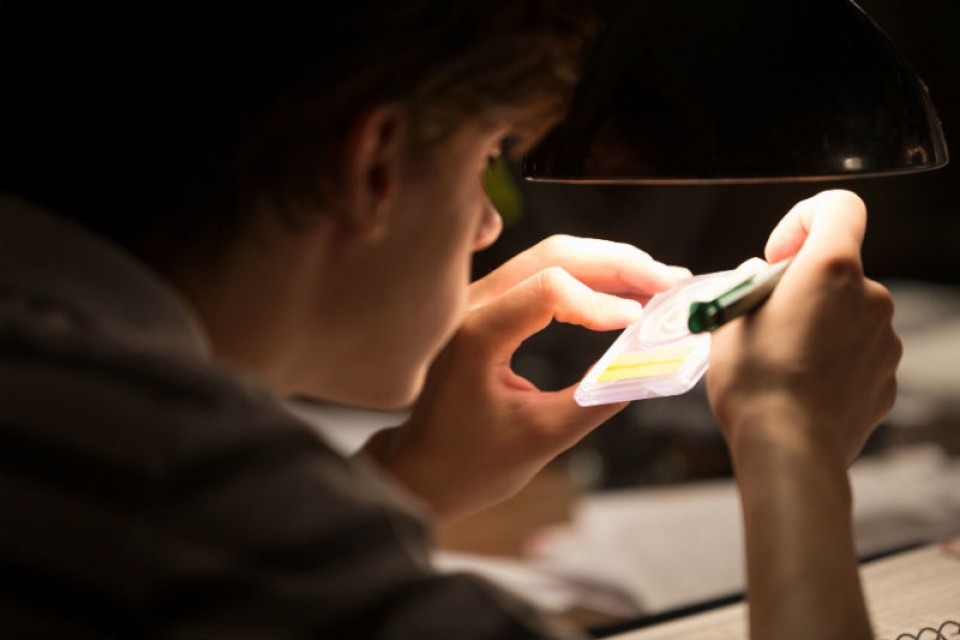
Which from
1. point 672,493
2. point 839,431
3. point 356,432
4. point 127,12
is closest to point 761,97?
point 839,431

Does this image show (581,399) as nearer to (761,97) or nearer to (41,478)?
(761,97)

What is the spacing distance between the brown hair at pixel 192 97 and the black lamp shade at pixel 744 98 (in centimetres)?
13

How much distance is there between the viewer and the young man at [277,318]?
1.44 ft

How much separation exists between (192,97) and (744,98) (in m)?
0.32

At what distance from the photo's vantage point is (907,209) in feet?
9.58

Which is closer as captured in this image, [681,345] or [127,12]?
[127,12]

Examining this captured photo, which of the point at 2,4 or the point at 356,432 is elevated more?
the point at 2,4

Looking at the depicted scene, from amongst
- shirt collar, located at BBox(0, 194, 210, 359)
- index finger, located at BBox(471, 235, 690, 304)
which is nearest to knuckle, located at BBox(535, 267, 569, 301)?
index finger, located at BBox(471, 235, 690, 304)

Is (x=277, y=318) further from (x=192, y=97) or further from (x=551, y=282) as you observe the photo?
(x=551, y=282)

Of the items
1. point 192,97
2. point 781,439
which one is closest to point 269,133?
point 192,97

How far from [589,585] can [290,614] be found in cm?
101

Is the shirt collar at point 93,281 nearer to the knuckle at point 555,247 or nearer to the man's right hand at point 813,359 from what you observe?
the man's right hand at point 813,359

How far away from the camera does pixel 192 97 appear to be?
0.56 m

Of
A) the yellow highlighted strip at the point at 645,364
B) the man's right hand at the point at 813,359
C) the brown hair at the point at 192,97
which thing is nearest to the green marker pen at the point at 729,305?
the man's right hand at the point at 813,359
